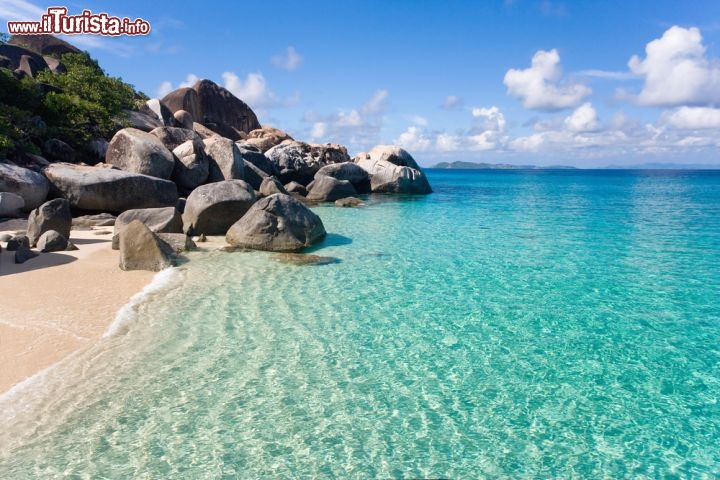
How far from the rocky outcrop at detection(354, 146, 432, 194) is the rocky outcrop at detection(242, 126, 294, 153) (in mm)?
6332

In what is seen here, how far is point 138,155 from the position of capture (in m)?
16.2

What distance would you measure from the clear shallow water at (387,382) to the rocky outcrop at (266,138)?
25.0 m

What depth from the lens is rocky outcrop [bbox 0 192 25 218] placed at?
12.8 m

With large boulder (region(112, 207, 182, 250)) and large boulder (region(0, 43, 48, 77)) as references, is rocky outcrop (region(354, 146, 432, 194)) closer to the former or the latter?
large boulder (region(0, 43, 48, 77))

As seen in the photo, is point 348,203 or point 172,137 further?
point 348,203

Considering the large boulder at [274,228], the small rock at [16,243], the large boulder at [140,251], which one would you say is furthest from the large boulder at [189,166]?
the large boulder at [140,251]

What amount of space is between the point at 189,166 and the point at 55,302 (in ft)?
38.5

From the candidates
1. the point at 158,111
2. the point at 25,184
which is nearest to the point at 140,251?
the point at 25,184

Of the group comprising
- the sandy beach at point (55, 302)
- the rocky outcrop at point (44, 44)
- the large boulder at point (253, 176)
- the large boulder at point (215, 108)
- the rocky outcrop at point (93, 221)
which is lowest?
the sandy beach at point (55, 302)

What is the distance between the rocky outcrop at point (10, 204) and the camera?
1275 centimetres

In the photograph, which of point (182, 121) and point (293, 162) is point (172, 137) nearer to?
point (293, 162)

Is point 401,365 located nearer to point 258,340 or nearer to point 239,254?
point 258,340

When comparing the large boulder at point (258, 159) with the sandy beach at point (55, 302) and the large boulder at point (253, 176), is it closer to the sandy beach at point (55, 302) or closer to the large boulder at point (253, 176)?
the large boulder at point (253, 176)

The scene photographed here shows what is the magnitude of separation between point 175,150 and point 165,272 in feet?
35.2
